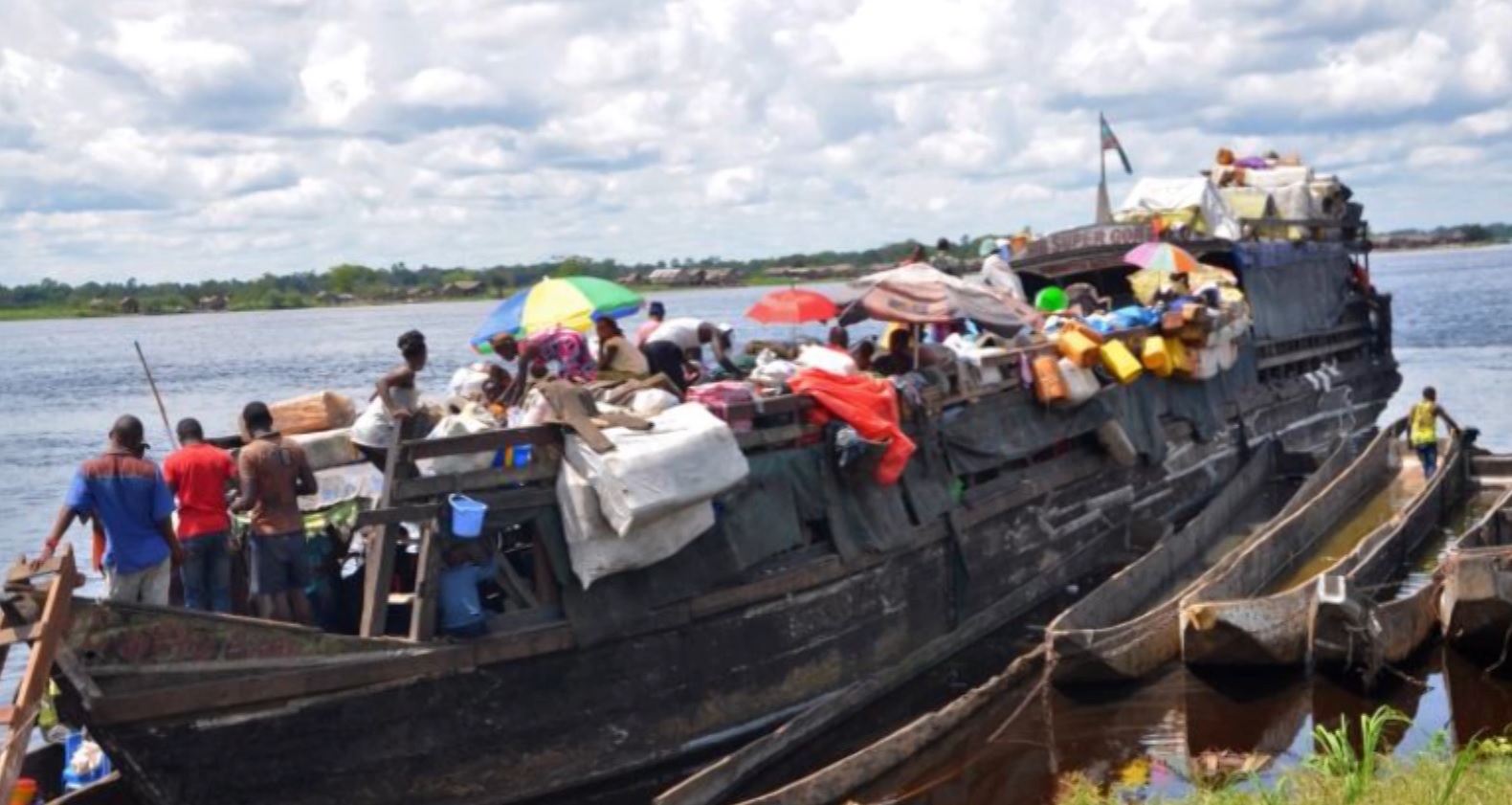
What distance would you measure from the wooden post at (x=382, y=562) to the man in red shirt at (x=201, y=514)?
2.96 feet

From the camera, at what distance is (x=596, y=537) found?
9.99 meters

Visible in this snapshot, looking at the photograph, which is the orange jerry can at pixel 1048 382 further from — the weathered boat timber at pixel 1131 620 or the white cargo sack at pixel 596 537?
the white cargo sack at pixel 596 537

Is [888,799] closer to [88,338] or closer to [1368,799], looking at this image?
[1368,799]

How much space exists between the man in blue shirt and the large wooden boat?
0.73 meters

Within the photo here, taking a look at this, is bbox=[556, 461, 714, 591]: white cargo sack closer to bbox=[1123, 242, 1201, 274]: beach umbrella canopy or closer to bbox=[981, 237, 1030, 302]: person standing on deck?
bbox=[981, 237, 1030, 302]: person standing on deck

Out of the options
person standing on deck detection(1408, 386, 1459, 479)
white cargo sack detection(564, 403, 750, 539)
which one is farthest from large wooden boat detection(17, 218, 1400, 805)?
person standing on deck detection(1408, 386, 1459, 479)

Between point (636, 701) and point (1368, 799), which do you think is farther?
point (636, 701)

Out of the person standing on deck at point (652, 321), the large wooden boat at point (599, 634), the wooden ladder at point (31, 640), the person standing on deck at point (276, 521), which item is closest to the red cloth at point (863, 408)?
the large wooden boat at point (599, 634)

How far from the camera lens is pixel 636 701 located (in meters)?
10.5

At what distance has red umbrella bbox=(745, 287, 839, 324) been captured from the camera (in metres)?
14.1

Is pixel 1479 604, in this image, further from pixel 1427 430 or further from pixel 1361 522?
pixel 1427 430

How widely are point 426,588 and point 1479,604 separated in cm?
840

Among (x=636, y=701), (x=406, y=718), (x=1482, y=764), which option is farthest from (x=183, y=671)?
(x=1482, y=764)

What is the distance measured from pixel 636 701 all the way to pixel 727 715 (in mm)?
829
